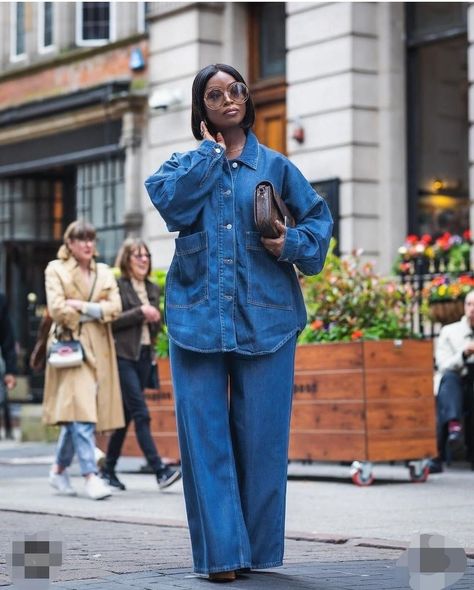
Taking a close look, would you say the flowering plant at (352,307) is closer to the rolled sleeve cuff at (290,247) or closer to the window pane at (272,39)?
the rolled sleeve cuff at (290,247)

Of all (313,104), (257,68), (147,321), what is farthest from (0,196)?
(147,321)

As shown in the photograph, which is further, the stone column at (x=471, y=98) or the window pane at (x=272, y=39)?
the window pane at (x=272, y=39)

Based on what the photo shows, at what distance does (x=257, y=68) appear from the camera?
20250 mm

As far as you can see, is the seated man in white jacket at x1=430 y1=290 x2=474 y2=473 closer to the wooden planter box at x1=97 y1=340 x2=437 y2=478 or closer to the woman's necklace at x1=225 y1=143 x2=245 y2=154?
the wooden planter box at x1=97 y1=340 x2=437 y2=478

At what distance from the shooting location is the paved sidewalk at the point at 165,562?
605cm

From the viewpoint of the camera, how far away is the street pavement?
246 inches

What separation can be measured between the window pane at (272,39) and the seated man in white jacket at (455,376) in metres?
7.29

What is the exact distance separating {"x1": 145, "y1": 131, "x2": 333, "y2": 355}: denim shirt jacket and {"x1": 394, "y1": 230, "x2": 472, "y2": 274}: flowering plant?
895 cm

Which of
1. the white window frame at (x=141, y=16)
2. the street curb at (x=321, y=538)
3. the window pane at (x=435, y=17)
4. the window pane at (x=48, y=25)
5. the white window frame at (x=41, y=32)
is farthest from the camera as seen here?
the window pane at (x=48, y=25)

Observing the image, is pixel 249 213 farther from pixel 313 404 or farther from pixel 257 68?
pixel 257 68

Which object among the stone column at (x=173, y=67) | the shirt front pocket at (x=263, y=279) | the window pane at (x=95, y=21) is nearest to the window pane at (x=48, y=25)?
the window pane at (x=95, y=21)

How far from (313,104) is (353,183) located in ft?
3.64

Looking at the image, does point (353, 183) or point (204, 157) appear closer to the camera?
point (204, 157)

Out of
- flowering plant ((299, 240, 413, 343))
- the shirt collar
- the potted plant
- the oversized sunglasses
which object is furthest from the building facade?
the oversized sunglasses
